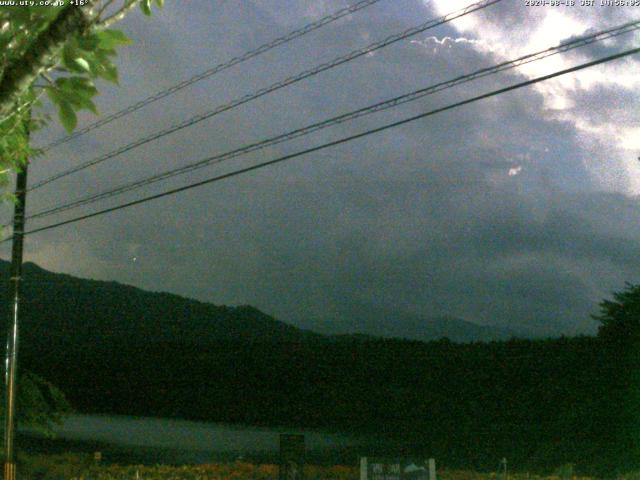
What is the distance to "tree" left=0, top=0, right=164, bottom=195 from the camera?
322 cm

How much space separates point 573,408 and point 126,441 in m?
14.1

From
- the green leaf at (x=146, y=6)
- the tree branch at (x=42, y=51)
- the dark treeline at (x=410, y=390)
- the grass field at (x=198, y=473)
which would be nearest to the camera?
the tree branch at (x=42, y=51)

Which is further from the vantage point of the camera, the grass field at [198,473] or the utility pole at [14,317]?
Result: the grass field at [198,473]

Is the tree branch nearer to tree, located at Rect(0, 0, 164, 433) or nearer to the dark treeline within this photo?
tree, located at Rect(0, 0, 164, 433)

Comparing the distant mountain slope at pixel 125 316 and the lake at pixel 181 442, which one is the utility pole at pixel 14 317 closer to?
the lake at pixel 181 442

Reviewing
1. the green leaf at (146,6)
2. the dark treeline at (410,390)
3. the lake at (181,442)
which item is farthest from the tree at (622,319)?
the green leaf at (146,6)

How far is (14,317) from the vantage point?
17484mm

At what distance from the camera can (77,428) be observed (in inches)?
1401

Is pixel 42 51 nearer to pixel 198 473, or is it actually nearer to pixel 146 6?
pixel 146 6

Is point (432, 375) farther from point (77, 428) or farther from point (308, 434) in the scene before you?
point (77, 428)

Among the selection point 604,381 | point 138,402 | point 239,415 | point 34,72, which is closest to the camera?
point 34,72

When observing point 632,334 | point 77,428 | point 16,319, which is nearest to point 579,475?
point 632,334

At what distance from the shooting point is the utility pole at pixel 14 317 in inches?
666

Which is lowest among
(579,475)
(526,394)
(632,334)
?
(579,475)
